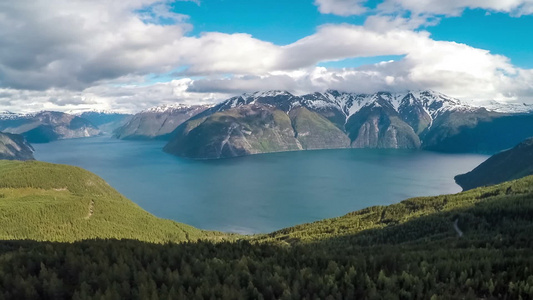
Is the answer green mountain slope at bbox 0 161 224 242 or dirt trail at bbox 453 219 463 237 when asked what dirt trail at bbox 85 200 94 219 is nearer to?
green mountain slope at bbox 0 161 224 242

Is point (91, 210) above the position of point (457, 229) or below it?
below

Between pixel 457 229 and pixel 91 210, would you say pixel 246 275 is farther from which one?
pixel 91 210

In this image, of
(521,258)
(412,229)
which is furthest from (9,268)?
(412,229)

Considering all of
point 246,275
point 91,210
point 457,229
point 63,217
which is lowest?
point 63,217

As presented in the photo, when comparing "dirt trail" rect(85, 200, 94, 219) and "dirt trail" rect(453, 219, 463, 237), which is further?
"dirt trail" rect(85, 200, 94, 219)

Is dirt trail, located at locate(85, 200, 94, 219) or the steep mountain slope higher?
the steep mountain slope

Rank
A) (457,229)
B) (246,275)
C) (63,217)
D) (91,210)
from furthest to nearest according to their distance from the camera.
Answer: (91,210)
(63,217)
(457,229)
(246,275)

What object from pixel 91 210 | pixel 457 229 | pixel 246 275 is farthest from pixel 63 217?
pixel 246 275

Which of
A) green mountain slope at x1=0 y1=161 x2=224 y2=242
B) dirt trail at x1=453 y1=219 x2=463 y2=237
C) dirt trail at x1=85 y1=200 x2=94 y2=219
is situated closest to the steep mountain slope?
dirt trail at x1=453 y1=219 x2=463 y2=237

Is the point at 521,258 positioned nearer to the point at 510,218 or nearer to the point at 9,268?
the point at 9,268

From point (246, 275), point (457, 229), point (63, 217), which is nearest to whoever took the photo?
point (246, 275)
